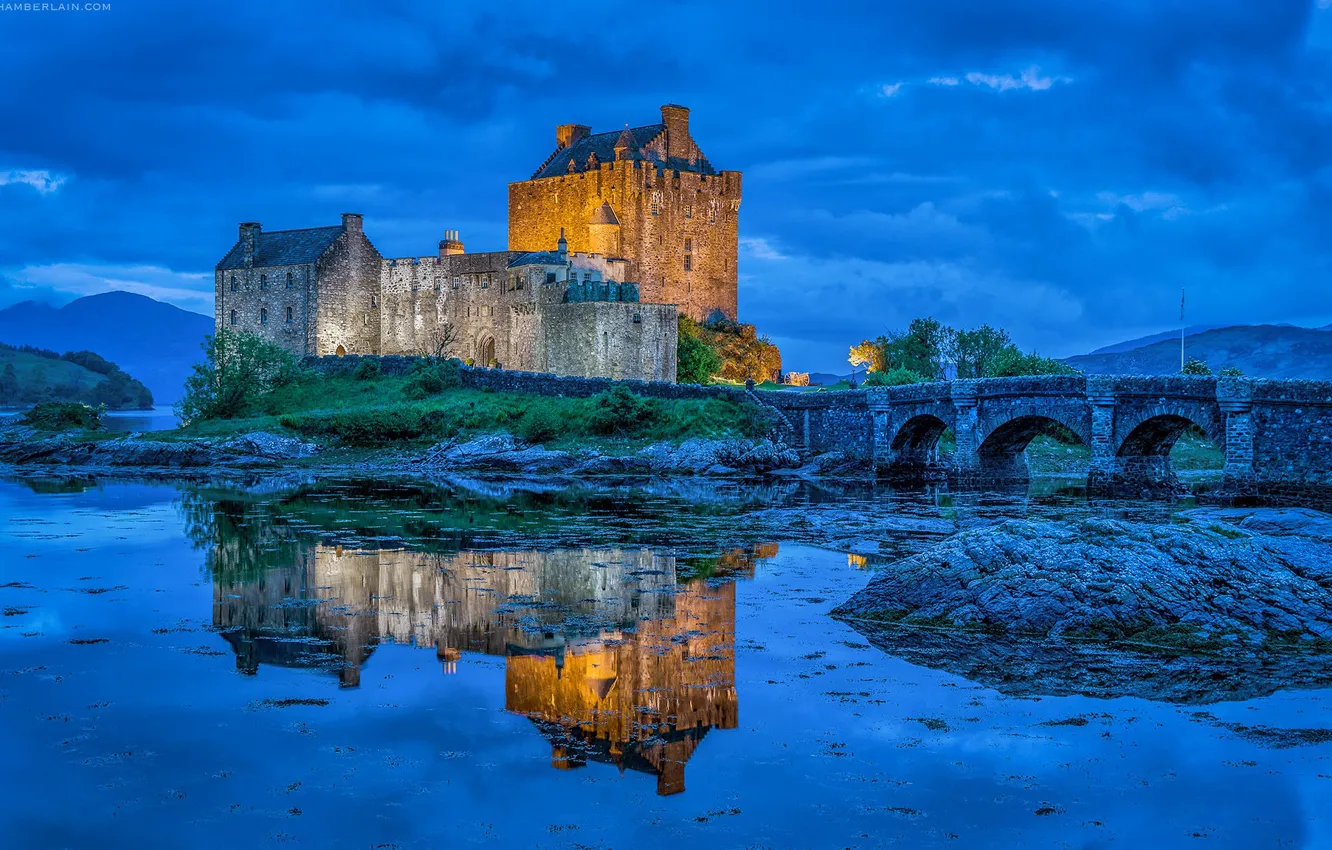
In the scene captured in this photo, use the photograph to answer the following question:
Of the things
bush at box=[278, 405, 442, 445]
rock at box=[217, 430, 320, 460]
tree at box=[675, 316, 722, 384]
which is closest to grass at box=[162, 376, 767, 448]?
bush at box=[278, 405, 442, 445]

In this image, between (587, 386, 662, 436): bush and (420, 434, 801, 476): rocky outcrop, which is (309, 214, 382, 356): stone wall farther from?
(587, 386, 662, 436): bush

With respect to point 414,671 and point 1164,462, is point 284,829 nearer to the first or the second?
point 414,671

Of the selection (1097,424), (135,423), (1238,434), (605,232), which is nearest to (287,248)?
(605,232)

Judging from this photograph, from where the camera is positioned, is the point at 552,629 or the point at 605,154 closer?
the point at 552,629

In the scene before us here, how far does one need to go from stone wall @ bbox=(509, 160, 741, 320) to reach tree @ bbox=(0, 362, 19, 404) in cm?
7822

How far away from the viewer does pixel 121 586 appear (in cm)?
1975

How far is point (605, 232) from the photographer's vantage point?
69688mm

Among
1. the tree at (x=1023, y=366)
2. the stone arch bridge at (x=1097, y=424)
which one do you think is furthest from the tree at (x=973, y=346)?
the stone arch bridge at (x=1097, y=424)

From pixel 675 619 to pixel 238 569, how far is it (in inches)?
325

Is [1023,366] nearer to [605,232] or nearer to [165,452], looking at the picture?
[605,232]

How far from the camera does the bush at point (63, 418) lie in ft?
184

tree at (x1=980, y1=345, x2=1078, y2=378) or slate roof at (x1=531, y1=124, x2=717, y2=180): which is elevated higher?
slate roof at (x1=531, y1=124, x2=717, y2=180)

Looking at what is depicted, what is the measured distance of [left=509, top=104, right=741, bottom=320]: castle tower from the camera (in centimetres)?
7025

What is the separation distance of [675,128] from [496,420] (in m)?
30.6
